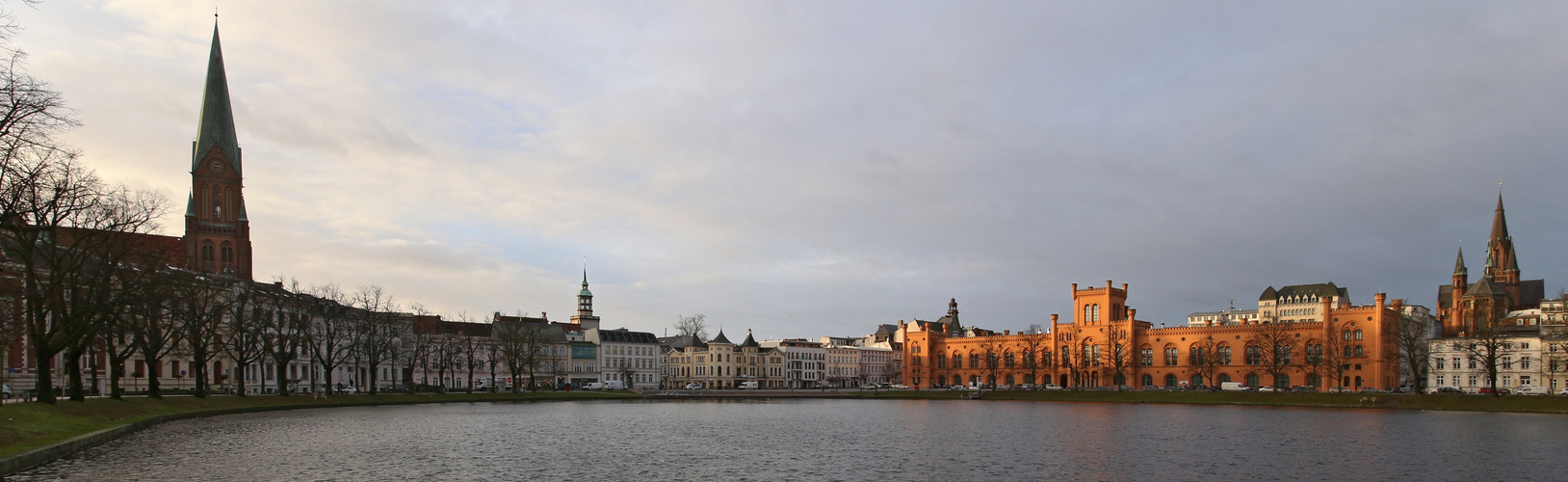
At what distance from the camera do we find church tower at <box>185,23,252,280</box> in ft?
416

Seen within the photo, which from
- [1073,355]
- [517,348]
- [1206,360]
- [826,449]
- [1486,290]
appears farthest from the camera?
[1486,290]

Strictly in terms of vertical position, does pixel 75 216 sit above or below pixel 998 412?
above

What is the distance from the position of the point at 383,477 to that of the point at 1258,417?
6196 cm

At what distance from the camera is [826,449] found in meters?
46.9

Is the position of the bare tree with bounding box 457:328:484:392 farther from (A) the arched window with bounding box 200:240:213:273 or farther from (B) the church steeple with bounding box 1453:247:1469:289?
(B) the church steeple with bounding box 1453:247:1469:289

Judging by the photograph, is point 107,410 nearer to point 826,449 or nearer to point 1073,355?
point 826,449

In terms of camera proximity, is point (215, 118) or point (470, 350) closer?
point (470, 350)

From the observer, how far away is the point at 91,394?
7094 centimetres

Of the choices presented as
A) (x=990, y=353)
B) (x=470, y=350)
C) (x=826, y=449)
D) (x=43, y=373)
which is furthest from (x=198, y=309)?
(x=990, y=353)

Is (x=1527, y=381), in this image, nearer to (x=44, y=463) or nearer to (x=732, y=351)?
(x=732, y=351)

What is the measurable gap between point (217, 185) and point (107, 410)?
277 ft

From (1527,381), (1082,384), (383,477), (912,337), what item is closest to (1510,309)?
(1527,381)

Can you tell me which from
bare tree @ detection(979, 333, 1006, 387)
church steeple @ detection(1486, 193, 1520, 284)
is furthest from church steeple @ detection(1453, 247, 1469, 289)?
bare tree @ detection(979, 333, 1006, 387)

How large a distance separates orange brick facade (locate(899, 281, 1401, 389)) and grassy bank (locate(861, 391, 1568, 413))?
2252cm
